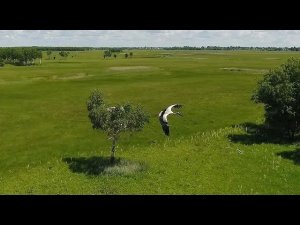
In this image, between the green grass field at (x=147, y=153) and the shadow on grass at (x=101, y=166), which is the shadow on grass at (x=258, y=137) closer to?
the green grass field at (x=147, y=153)

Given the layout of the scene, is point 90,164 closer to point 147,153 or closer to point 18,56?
point 147,153

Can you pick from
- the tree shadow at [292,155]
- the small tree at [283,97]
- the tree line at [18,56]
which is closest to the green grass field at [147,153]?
the tree shadow at [292,155]

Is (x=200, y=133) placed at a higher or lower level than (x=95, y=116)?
lower

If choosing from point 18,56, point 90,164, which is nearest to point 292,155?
point 90,164

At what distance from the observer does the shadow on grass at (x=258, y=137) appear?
1862 inches

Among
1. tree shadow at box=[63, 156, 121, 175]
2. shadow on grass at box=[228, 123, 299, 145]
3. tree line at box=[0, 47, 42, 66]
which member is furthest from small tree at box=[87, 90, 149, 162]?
tree line at box=[0, 47, 42, 66]

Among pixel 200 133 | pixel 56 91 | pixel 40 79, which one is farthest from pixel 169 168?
pixel 40 79

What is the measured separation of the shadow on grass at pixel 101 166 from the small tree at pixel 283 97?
71.0ft

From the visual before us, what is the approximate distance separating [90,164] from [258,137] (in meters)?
22.2

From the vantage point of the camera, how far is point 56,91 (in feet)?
287

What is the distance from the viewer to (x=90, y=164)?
38.2 metres
